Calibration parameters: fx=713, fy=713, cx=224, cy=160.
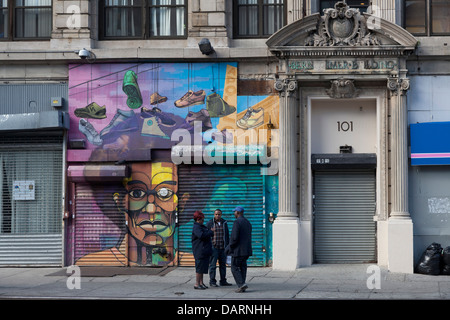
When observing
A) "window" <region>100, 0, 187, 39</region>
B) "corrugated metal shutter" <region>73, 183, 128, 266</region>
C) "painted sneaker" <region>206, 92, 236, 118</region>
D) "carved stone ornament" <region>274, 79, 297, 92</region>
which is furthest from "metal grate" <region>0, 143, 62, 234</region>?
"carved stone ornament" <region>274, 79, 297, 92</region>

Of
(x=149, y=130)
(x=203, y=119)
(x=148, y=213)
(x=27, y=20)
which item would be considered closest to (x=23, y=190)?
(x=148, y=213)

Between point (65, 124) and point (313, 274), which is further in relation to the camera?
point (65, 124)

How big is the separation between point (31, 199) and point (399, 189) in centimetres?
948

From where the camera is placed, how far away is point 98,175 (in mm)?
18109

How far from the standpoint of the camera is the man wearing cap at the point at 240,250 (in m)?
14.4

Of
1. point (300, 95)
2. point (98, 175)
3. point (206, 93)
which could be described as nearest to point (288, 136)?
point (300, 95)

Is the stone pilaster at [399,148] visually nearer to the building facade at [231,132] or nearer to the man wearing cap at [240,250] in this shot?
the building facade at [231,132]

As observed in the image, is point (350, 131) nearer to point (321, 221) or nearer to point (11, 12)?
point (321, 221)

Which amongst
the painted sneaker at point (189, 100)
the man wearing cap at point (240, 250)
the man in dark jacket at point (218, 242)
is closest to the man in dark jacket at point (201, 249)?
the man in dark jacket at point (218, 242)

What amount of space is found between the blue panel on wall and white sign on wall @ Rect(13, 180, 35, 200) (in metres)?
9.86

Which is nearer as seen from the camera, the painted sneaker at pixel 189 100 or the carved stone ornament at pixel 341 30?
the carved stone ornament at pixel 341 30

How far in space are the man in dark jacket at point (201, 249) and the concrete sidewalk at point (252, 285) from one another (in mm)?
355

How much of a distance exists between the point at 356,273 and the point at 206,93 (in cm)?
590

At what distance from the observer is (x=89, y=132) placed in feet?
61.1
